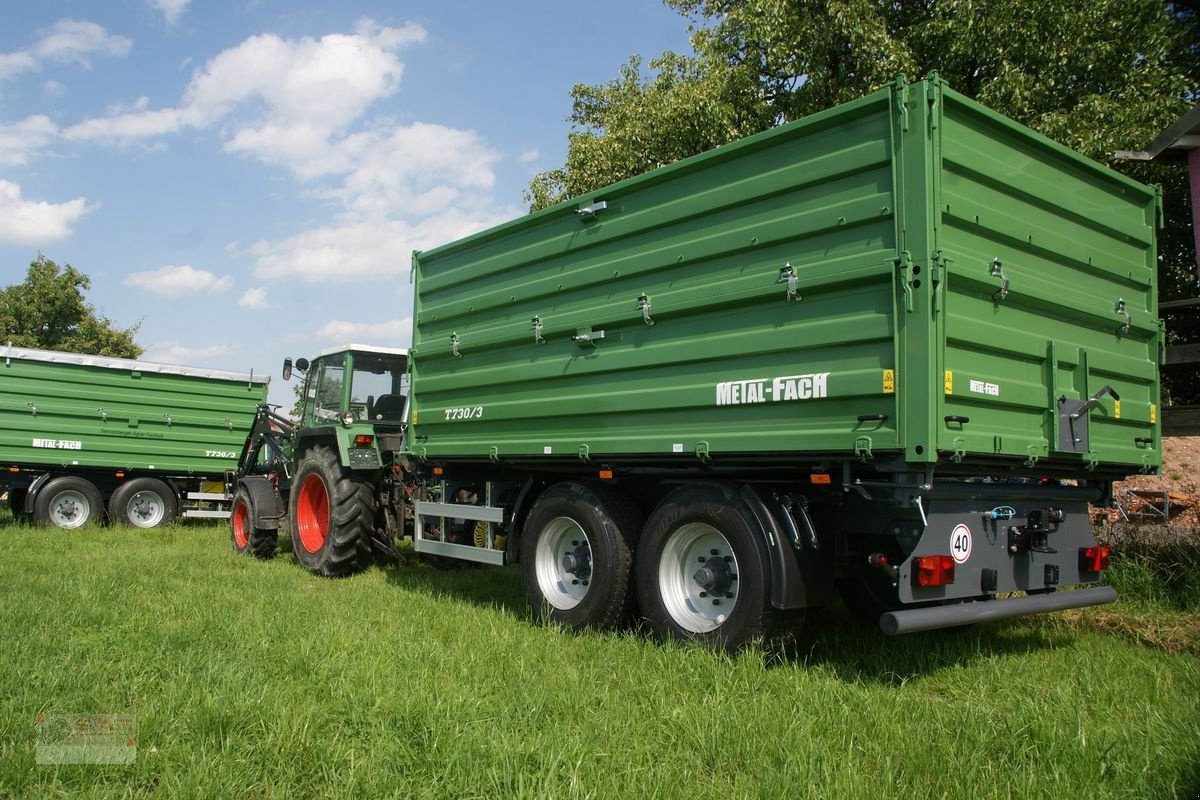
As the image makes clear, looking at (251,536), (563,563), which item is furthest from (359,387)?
(563,563)

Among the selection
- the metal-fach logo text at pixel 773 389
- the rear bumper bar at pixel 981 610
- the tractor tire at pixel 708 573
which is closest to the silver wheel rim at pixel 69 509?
the tractor tire at pixel 708 573

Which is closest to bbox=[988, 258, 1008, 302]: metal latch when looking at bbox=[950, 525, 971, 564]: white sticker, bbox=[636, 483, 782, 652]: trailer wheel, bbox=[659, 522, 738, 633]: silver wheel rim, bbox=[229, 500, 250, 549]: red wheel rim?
bbox=[950, 525, 971, 564]: white sticker

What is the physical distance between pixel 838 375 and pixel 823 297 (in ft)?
1.46

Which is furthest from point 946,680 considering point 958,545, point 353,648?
point 353,648

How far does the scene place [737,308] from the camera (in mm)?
5180

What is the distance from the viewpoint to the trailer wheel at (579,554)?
5766 mm

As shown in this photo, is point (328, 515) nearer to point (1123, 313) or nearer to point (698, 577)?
point (698, 577)

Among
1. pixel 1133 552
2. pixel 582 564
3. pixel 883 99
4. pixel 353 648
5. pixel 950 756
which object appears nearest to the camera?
pixel 950 756

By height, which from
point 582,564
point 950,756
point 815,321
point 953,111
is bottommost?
point 950,756

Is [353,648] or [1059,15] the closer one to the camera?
Result: [353,648]

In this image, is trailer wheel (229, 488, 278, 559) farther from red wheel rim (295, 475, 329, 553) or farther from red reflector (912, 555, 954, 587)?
red reflector (912, 555, 954, 587)

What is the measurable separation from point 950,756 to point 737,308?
2676 mm

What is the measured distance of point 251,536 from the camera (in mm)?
10039

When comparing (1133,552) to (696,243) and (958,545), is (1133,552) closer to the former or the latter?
(958,545)
